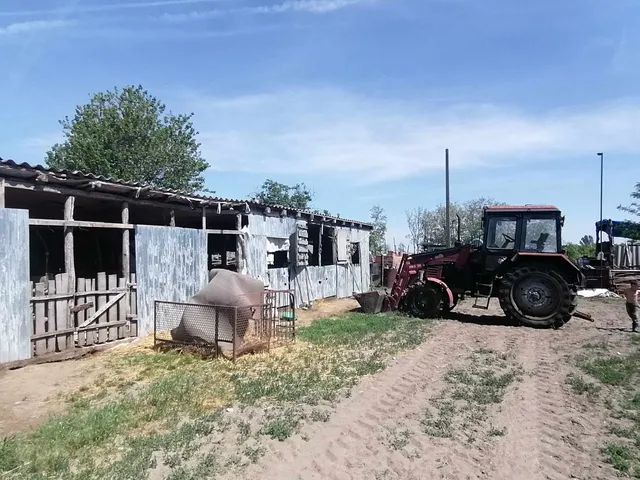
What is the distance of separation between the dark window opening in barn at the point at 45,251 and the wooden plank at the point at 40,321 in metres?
4.44

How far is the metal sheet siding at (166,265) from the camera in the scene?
9.49m

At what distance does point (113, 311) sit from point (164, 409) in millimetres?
4157

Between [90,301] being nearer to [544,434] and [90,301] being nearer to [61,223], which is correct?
[61,223]

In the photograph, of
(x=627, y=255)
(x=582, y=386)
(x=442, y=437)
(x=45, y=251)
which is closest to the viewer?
(x=442, y=437)

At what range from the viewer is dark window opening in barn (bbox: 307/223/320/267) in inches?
676

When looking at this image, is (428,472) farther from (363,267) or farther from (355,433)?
(363,267)

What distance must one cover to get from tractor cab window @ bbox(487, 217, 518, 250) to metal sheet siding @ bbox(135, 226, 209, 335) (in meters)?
6.63

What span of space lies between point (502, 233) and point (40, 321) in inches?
379

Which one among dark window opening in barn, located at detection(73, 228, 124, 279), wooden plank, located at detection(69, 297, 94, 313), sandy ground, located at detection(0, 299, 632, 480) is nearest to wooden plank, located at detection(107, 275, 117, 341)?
wooden plank, located at detection(69, 297, 94, 313)

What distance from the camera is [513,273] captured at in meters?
11.5

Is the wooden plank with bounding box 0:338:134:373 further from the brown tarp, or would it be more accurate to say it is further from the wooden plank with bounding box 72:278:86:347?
the brown tarp

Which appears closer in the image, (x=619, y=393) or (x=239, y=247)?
(x=619, y=393)

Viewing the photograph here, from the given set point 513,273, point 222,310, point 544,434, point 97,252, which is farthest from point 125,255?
point 513,273

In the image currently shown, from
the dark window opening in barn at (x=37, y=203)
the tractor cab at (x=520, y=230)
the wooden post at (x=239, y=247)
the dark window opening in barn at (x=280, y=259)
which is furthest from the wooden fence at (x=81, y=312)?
the tractor cab at (x=520, y=230)
